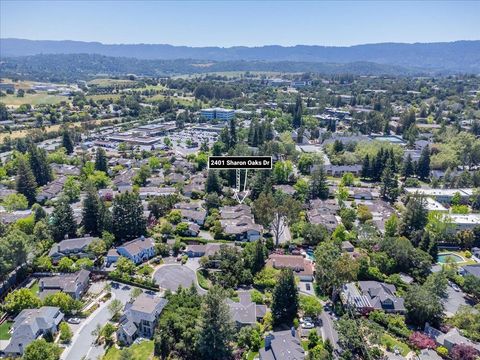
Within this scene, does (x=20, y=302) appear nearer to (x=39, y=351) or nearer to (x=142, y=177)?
(x=39, y=351)

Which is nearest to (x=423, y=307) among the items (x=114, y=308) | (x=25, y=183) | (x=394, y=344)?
(x=394, y=344)

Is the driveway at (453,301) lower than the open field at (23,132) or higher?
lower

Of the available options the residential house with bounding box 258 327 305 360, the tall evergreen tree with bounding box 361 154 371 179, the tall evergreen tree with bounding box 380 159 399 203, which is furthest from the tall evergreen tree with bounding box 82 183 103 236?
the tall evergreen tree with bounding box 361 154 371 179

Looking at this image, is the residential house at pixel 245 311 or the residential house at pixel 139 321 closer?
the residential house at pixel 139 321

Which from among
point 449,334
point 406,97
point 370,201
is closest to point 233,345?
point 449,334

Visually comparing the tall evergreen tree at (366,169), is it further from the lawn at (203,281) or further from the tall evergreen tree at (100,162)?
the tall evergreen tree at (100,162)

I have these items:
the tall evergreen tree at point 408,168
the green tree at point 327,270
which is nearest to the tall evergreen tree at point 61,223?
the green tree at point 327,270
